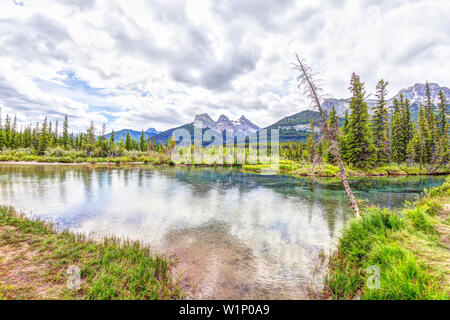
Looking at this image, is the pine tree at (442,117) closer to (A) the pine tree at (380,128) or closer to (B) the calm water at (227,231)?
(A) the pine tree at (380,128)

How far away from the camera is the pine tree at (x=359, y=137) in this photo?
37.1m

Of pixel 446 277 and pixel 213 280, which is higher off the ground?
pixel 446 277

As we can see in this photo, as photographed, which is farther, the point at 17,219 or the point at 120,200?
the point at 120,200

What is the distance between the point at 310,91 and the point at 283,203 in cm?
1009

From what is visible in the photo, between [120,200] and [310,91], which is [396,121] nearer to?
[310,91]

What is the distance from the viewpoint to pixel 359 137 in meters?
37.9

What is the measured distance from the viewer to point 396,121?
48562 mm

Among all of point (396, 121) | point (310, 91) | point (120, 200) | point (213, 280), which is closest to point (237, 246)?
point (213, 280)

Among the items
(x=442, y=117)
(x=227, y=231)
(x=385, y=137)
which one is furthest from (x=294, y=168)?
(x=227, y=231)

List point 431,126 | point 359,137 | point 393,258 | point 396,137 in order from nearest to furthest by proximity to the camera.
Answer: point 393,258 → point 359,137 → point 431,126 → point 396,137

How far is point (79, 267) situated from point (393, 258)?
839cm

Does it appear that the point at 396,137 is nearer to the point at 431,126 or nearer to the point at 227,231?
the point at 431,126

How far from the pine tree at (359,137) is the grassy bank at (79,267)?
43754 millimetres

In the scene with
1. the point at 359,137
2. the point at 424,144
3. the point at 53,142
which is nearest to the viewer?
the point at 359,137
